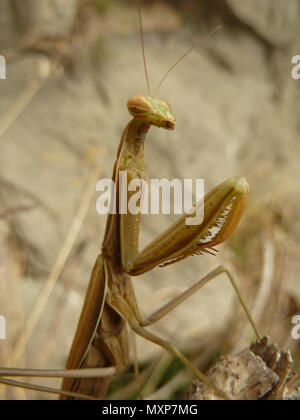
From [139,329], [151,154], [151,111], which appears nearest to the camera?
[151,111]

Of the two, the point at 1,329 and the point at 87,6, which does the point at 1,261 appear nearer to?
the point at 1,329

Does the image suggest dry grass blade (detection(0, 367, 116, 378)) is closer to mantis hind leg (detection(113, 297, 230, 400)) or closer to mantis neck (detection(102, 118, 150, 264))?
mantis hind leg (detection(113, 297, 230, 400))

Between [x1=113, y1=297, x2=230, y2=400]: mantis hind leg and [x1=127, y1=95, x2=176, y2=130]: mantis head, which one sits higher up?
[x1=127, y1=95, x2=176, y2=130]: mantis head

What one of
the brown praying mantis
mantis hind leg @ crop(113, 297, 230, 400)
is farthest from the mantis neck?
mantis hind leg @ crop(113, 297, 230, 400)

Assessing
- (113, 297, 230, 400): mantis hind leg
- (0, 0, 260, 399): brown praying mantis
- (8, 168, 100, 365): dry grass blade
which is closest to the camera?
(0, 0, 260, 399): brown praying mantis

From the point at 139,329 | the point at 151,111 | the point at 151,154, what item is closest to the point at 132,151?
the point at 151,111

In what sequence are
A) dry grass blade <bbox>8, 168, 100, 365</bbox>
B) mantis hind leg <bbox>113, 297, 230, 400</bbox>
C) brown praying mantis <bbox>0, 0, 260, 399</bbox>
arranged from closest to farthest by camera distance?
brown praying mantis <bbox>0, 0, 260, 399</bbox> < mantis hind leg <bbox>113, 297, 230, 400</bbox> < dry grass blade <bbox>8, 168, 100, 365</bbox>

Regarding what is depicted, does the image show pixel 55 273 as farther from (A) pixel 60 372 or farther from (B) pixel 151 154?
(A) pixel 60 372
